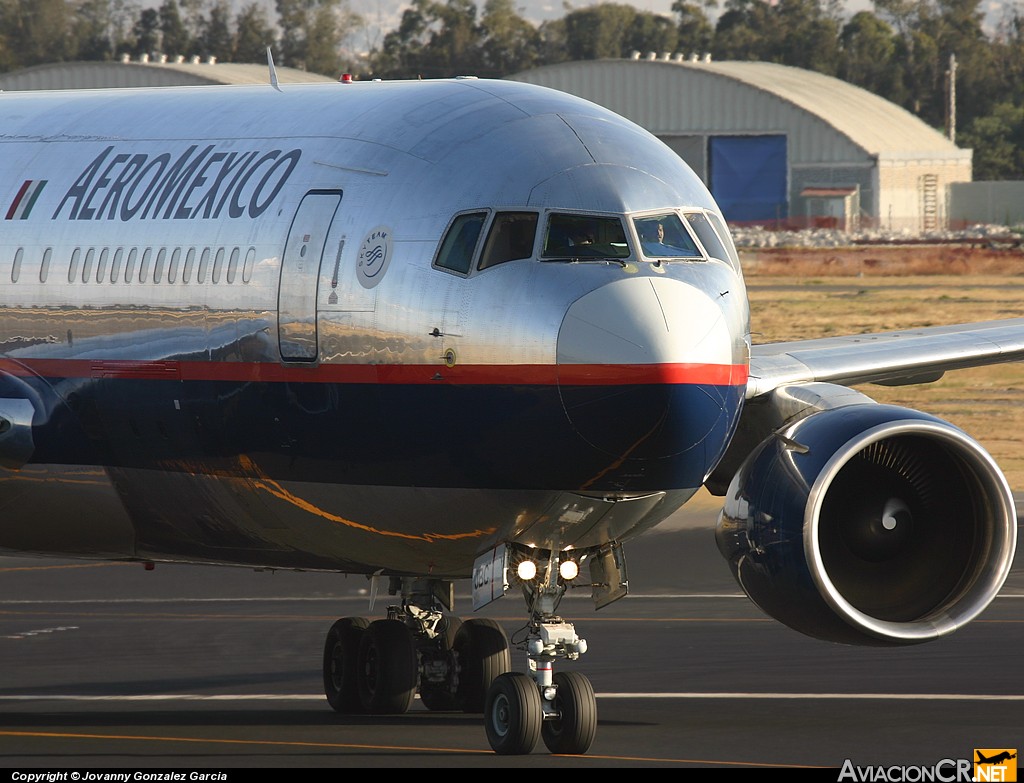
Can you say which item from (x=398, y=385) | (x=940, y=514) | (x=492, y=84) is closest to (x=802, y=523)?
(x=940, y=514)

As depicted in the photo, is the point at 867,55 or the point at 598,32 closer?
the point at 867,55

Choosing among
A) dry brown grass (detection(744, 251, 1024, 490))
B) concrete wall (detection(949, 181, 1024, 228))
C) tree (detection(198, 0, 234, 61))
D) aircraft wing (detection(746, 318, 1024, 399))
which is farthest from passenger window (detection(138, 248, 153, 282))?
tree (detection(198, 0, 234, 61))

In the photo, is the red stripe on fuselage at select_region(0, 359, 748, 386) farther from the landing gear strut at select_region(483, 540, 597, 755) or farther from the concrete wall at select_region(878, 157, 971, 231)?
the concrete wall at select_region(878, 157, 971, 231)

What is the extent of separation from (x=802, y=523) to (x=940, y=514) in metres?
2.05

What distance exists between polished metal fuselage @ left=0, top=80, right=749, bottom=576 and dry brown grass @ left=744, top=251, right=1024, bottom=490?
72.6 feet

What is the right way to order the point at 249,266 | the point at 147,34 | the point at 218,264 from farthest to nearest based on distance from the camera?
the point at 147,34
the point at 218,264
the point at 249,266

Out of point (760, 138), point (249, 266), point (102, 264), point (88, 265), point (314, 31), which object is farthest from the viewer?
point (314, 31)

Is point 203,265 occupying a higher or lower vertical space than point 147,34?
lower

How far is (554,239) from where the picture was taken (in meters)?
15.0

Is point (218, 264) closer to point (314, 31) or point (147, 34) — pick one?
point (147, 34)

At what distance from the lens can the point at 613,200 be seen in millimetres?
15336

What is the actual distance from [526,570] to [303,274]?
2866mm

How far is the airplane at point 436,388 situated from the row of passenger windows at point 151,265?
3 centimetres

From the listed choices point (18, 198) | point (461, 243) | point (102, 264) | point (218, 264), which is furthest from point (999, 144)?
point (461, 243)
